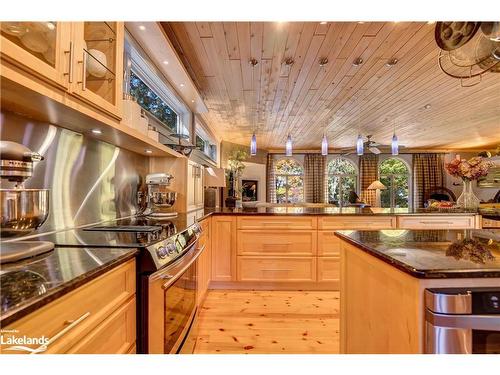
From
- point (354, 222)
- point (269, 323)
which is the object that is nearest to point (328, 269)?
point (354, 222)

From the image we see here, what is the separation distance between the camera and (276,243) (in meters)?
3.02

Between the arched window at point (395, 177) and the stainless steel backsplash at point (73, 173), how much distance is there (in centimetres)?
931

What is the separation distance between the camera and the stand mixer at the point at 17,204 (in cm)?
90

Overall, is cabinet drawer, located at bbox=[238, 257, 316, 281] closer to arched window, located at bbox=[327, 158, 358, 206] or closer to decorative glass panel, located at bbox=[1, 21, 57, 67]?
decorative glass panel, located at bbox=[1, 21, 57, 67]

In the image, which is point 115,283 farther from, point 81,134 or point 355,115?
point 355,115

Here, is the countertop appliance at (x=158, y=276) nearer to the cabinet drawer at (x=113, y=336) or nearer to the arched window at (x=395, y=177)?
the cabinet drawer at (x=113, y=336)

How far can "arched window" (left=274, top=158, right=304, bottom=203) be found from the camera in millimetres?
9531

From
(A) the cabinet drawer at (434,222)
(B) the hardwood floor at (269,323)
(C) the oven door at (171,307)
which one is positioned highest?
(A) the cabinet drawer at (434,222)

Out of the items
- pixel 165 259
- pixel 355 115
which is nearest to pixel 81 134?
pixel 165 259

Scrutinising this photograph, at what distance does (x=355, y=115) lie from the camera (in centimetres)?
502

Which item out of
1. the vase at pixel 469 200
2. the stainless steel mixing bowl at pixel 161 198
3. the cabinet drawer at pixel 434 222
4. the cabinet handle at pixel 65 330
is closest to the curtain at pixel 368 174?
the vase at pixel 469 200

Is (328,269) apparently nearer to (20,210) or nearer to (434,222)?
(434,222)

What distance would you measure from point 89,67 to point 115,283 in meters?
1.05

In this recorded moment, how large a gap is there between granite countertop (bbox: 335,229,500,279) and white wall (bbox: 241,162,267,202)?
23.6ft
